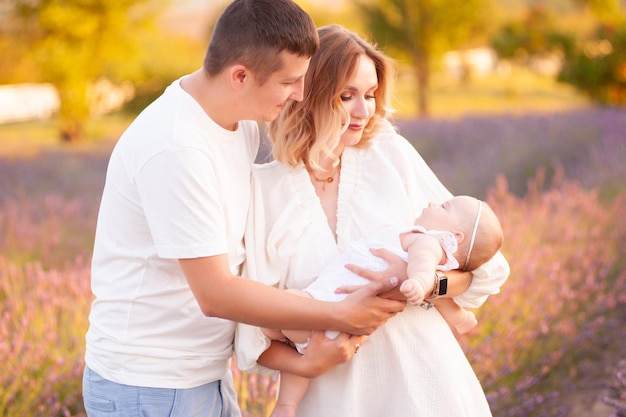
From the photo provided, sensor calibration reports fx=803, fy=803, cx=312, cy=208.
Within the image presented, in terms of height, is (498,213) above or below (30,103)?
above

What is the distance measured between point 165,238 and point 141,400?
52cm

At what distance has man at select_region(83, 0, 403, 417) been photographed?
2135 millimetres

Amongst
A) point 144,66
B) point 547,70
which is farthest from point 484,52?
point 144,66

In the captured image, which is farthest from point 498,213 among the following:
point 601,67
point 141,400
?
point 601,67

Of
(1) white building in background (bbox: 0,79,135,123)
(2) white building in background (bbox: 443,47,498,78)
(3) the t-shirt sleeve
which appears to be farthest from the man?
(2) white building in background (bbox: 443,47,498,78)

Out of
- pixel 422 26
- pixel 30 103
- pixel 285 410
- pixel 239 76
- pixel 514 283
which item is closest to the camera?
pixel 239 76

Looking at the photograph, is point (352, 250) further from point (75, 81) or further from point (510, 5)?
point (510, 5)

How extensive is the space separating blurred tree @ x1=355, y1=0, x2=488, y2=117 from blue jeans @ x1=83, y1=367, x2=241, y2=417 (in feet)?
62.6

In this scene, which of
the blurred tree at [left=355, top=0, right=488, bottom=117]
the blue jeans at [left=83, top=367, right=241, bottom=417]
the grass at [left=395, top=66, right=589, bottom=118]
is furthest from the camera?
the grass at [left=395, top=66, right=589, bottom=118]

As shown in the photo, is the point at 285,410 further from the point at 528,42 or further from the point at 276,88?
the point at 528,42

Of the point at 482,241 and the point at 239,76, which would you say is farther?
the point at 482,241

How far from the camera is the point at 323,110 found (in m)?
2.73

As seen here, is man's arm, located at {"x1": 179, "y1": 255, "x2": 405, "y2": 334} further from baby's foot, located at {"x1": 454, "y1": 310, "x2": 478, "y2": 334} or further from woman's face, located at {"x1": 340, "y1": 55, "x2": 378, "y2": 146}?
woman's face, located at {"x1": 340, "y1": 55, "x2": 378, "y2": 146}

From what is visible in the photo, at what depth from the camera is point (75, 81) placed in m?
16.4
